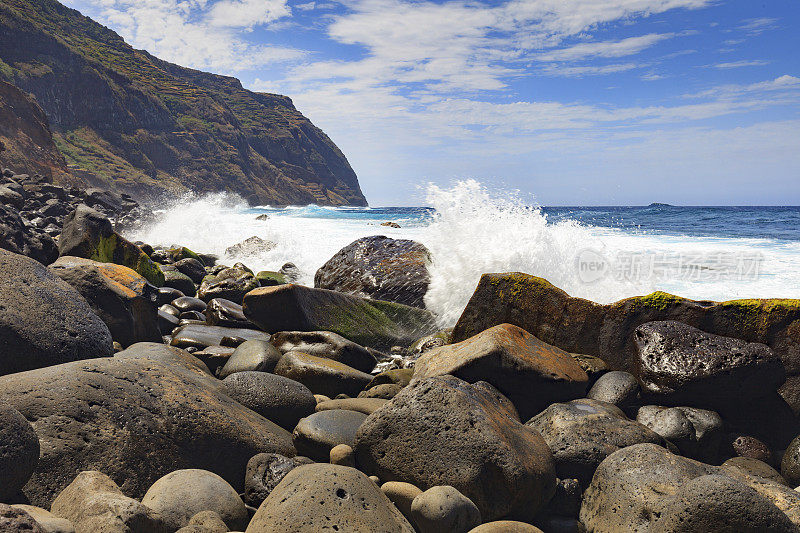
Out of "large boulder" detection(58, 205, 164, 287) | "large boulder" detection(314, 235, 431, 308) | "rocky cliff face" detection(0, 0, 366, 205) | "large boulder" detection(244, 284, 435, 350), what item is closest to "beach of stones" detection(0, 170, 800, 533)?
"large boulder" detection(244, 284, 435, 350)

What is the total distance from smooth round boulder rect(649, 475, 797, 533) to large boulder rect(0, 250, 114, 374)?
13.2ft

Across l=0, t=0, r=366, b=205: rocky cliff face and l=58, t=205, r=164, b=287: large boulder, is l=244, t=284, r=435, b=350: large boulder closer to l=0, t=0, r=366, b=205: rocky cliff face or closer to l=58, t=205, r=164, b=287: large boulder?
l=58, t=205, r=164, b=287: large boulder

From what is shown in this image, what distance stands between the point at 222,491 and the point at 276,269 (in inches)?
460

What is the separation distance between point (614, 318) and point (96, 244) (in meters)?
7.60

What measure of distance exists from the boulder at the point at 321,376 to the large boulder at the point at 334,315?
1.47 m

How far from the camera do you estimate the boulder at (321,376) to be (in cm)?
505

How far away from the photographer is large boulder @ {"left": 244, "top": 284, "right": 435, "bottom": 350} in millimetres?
6658

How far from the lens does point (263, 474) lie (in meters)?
3.40

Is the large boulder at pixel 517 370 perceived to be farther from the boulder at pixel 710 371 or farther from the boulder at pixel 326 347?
the boulder at pixel 326 347

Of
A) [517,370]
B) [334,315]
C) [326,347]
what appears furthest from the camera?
[334,315]

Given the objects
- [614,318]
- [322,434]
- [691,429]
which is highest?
[614,318]

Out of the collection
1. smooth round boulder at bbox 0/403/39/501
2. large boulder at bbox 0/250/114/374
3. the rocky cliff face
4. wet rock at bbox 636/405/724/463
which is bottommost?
wet rock at bbox 636/405/724/463

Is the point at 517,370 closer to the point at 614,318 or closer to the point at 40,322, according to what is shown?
the point at 614,318

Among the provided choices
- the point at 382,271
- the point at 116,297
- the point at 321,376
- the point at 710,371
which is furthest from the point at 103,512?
the point at 382,271
